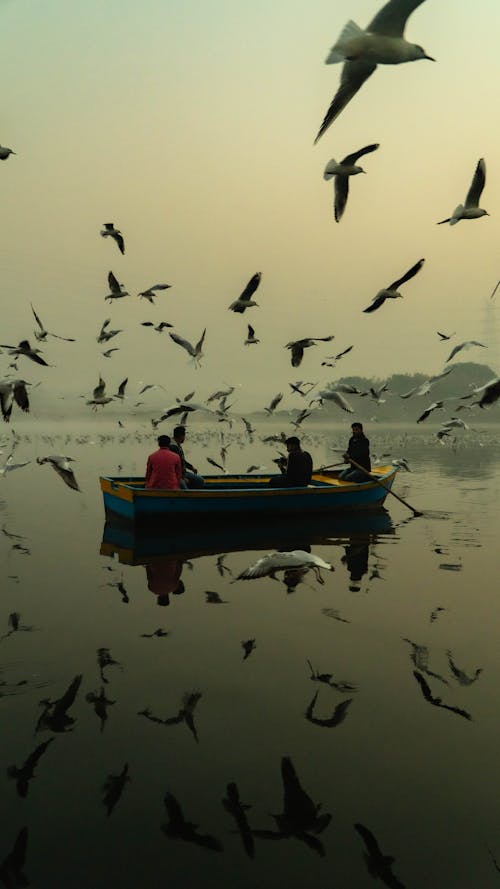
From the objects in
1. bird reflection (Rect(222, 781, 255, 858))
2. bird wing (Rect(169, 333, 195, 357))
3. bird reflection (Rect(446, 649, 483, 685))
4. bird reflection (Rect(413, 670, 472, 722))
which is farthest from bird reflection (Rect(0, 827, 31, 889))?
bird wing (Rect(169, 333, 195, 357))

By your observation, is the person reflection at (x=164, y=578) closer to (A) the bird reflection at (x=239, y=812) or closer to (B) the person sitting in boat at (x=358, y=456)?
(A) the bird reflection at (x=239, y=812)

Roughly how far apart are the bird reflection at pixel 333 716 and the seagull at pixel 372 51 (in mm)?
5744

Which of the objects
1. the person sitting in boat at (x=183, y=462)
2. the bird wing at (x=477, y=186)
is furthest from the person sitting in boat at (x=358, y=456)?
the bird wing at (x=477, y=186)

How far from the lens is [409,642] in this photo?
27.4 feet

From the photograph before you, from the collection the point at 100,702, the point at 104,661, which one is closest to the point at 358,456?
the point at 104,661

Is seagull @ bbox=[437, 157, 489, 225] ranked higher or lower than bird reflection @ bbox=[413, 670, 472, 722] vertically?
higher

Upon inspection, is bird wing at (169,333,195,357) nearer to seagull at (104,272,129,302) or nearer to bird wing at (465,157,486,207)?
seagull at (104,272,129,302)

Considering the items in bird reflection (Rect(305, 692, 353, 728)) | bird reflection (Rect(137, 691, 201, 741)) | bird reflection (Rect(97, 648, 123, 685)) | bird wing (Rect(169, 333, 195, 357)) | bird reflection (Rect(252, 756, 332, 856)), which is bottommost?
bird reflection (Rect(97, 648, 123, 685))

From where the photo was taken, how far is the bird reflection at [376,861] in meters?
4.19

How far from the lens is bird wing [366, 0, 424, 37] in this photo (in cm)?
714

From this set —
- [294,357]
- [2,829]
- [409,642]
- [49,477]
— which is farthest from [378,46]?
[49,477]

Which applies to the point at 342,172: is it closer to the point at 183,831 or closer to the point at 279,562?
the point at 279,562

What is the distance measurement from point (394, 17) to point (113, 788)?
25.8 feet

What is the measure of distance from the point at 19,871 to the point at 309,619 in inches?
214
